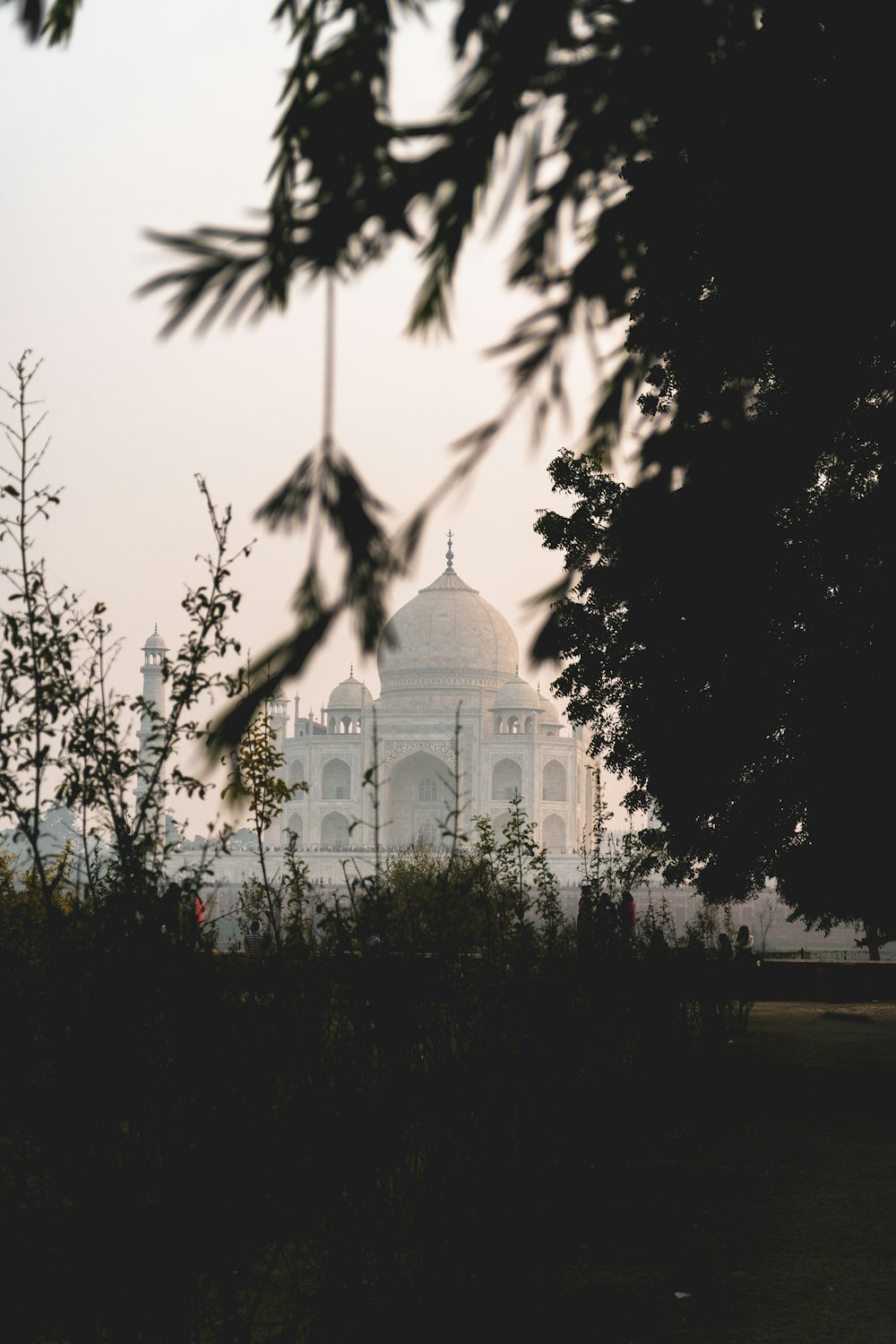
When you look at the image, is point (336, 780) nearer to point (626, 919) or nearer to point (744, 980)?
point (744, 980)

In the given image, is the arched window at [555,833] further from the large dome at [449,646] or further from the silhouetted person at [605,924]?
the silhouetted person at [605,924]

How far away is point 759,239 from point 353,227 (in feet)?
2.24

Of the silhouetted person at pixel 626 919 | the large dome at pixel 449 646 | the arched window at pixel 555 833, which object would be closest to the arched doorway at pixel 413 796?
the large dome at pixel 449 646

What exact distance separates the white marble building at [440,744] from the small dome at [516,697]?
0.14ft

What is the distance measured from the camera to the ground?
11.7 ft

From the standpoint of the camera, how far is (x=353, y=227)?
1.81m

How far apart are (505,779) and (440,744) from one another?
295cm

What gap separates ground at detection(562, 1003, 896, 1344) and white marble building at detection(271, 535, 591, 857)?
4094cm

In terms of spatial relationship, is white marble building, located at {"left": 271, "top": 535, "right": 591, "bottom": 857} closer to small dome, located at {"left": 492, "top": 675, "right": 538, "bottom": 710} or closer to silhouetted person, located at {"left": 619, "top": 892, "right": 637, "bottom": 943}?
small dome, located at {"left": 492, "top": 675, "right": 538, "bottom": 710}

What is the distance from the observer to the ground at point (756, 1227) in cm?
357

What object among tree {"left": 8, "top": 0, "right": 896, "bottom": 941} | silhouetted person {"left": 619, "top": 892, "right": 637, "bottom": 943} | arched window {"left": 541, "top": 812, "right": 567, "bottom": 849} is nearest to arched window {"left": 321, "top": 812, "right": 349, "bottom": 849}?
arched window {"left": 541, "top": 812, "right": 567, "bottom": 849}

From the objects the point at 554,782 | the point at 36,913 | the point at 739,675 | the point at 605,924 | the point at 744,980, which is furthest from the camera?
the point at 554,782

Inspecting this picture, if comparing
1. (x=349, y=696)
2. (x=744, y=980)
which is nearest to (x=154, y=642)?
(x=349, y=696)

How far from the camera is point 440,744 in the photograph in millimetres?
48250
